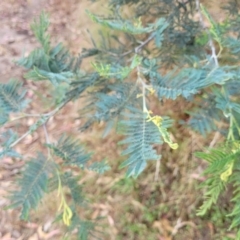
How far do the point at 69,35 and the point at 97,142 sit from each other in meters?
0.57

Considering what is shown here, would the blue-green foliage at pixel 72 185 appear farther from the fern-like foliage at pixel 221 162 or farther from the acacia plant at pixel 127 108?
the fern-like foliage at pixel 221 162

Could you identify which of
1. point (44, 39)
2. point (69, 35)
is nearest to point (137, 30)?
point (44, 39)

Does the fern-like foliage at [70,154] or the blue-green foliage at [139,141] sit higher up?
the blue-green foliage at [139,141]

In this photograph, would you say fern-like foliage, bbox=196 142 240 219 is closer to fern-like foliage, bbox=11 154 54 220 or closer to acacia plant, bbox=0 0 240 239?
acacia plant, bbox=0 0 240 239

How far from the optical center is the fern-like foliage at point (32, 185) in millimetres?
748

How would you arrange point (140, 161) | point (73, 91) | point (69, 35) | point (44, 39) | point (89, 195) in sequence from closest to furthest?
point (140, 161)
point (44, 39)
point (73, 91)
point (89, 195)
point (69, 35)

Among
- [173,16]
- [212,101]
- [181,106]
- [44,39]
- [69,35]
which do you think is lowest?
[181,106]

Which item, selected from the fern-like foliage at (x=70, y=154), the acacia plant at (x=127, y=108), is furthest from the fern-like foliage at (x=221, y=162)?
the fern-like foliage at (x=70, y=154)

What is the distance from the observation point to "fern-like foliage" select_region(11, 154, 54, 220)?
748 millimetres

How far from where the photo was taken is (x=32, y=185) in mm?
766

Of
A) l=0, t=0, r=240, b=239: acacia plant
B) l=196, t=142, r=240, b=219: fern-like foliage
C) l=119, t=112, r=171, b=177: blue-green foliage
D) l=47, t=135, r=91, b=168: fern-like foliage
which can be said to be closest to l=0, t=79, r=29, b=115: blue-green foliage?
l=0, t=0, r=240, b=239: acacia plant

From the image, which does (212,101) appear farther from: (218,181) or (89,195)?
(89,195)

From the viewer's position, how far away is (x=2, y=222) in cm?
144

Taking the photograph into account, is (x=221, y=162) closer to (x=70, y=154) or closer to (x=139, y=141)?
(x=139, y=141)
